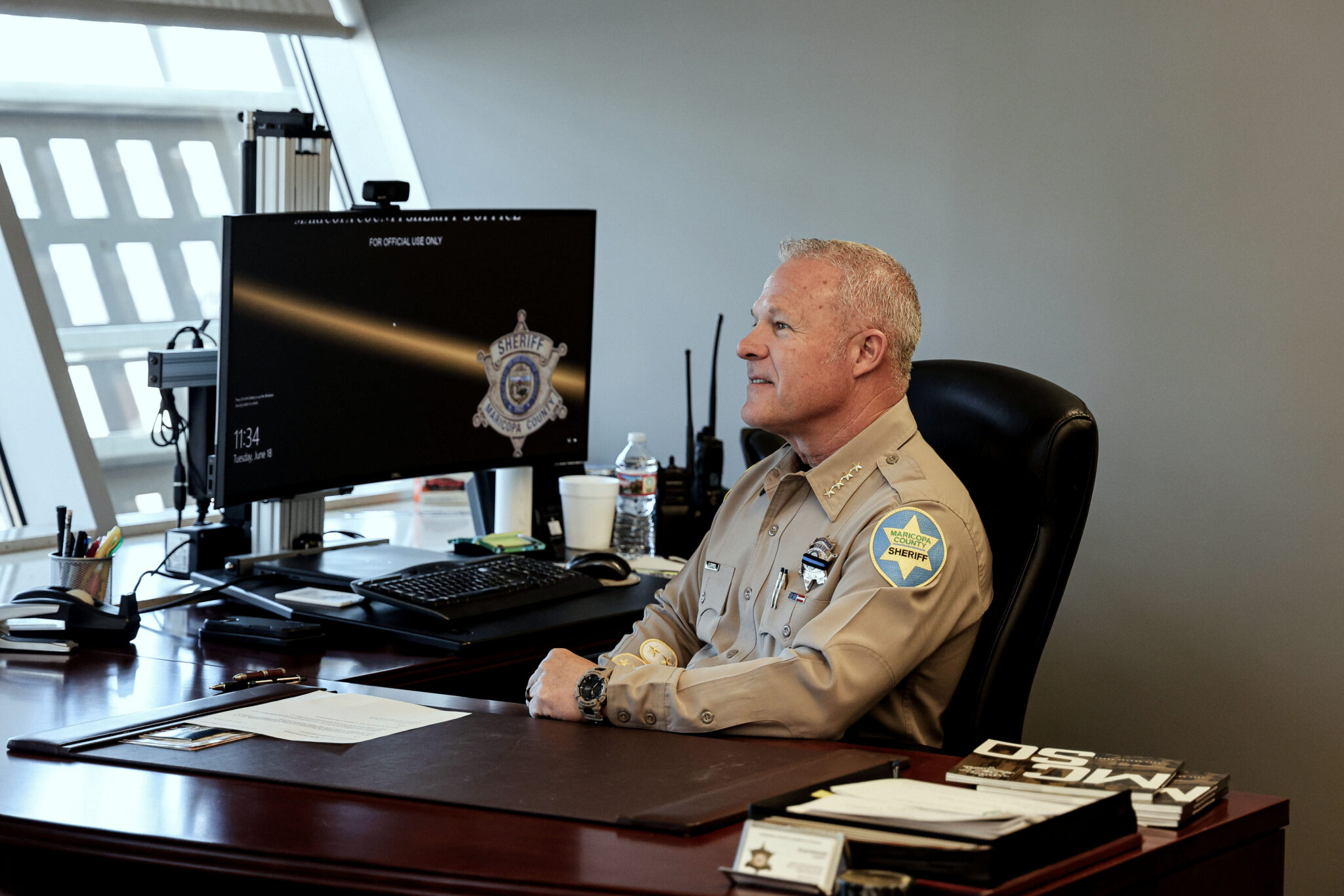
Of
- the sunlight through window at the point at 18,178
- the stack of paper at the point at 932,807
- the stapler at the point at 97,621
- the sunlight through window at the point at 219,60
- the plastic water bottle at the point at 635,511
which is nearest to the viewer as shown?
the stack of paper at the point at 932,807

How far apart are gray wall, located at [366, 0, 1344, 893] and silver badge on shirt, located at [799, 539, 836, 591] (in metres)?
1.09

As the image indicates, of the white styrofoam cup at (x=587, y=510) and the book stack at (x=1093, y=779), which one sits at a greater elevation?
the white styrofoam cup at (x=587, y=510)

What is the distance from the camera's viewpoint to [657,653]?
200cm

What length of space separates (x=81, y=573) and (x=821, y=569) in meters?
1.14

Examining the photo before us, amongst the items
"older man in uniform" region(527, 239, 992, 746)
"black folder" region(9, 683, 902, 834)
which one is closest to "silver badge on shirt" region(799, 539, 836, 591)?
"older man in uniform" region(527, 239, 992, 746)

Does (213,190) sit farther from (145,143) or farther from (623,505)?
(623,505)

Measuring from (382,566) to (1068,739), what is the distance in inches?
55.7

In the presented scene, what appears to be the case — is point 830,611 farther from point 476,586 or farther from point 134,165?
point 134,165

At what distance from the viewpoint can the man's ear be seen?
6.16 ft

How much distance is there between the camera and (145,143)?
11.5ft

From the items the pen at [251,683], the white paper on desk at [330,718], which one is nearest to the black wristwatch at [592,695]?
the white paper on desk at [330,718]

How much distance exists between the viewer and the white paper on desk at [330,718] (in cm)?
149

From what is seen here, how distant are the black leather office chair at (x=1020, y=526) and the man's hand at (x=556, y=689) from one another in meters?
0.48

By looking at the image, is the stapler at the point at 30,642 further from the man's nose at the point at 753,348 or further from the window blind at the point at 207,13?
the window blind at the point at 207,13
